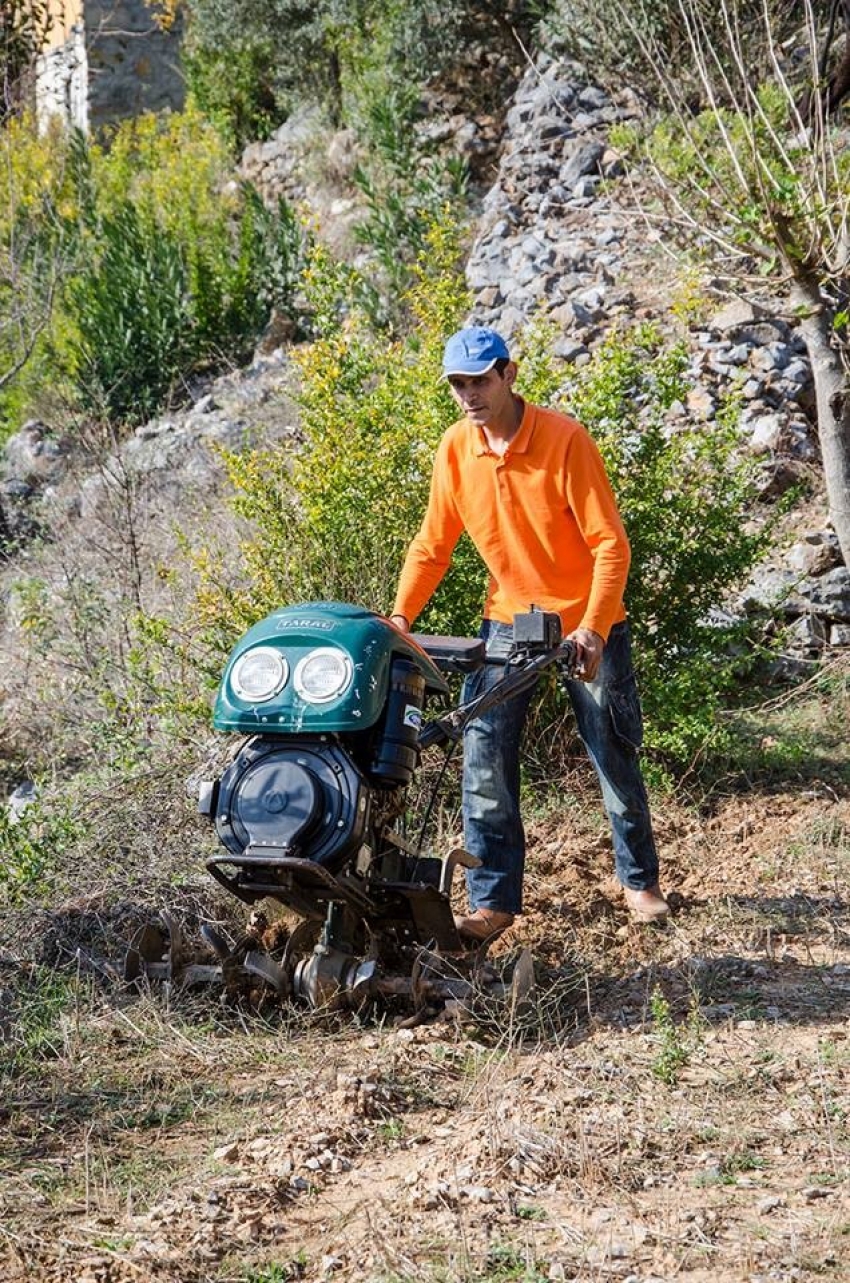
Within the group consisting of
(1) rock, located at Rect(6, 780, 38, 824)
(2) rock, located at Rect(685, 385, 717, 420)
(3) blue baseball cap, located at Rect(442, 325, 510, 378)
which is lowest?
(1) rock, located at Rect(6, 780, 38, 824)

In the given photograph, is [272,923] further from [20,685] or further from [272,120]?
[272,120]

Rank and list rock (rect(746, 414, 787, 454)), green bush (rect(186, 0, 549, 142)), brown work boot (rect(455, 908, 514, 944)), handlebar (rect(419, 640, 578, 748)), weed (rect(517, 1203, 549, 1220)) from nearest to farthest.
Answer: weed (rect(517, 1203, 549, 1220)) → handlebar (rect(419, 640, 578, 748)) → brown work boot (rect(455, 908, 514, 944)) → rock (rect(746, 414, 787, 454)) → green bush (rect(186, 0, 549, 142))

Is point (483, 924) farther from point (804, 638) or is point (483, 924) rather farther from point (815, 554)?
point (815, 554)

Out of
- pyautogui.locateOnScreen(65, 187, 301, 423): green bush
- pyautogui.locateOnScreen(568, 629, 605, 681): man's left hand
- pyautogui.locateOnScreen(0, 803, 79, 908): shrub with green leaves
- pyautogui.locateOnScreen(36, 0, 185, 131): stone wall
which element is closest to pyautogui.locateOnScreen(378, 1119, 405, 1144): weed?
pyautogui.locateOnScreen(568, 629, 605, 681): man's left hand

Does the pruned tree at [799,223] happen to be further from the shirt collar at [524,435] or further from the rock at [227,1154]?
the rock at [227,1154]

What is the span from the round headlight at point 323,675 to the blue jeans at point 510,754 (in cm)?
92

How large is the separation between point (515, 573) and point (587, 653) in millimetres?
509

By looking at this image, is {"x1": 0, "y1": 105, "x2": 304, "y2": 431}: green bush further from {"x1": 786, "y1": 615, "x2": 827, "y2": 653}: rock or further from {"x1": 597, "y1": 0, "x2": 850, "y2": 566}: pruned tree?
{"x1": 786, "y1": 615, "x2": 827, "y2": 653}: rock

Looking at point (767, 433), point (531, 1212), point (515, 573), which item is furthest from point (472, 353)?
point (767, 433)

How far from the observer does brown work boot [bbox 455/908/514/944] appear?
5.12 meters

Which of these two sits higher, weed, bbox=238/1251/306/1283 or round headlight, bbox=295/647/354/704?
round headlight, bbox=295/647/354/704

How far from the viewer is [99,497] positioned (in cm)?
1029

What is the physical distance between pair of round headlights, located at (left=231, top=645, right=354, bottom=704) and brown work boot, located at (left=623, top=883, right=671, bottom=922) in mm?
1771

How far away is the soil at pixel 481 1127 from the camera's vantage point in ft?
10.7
